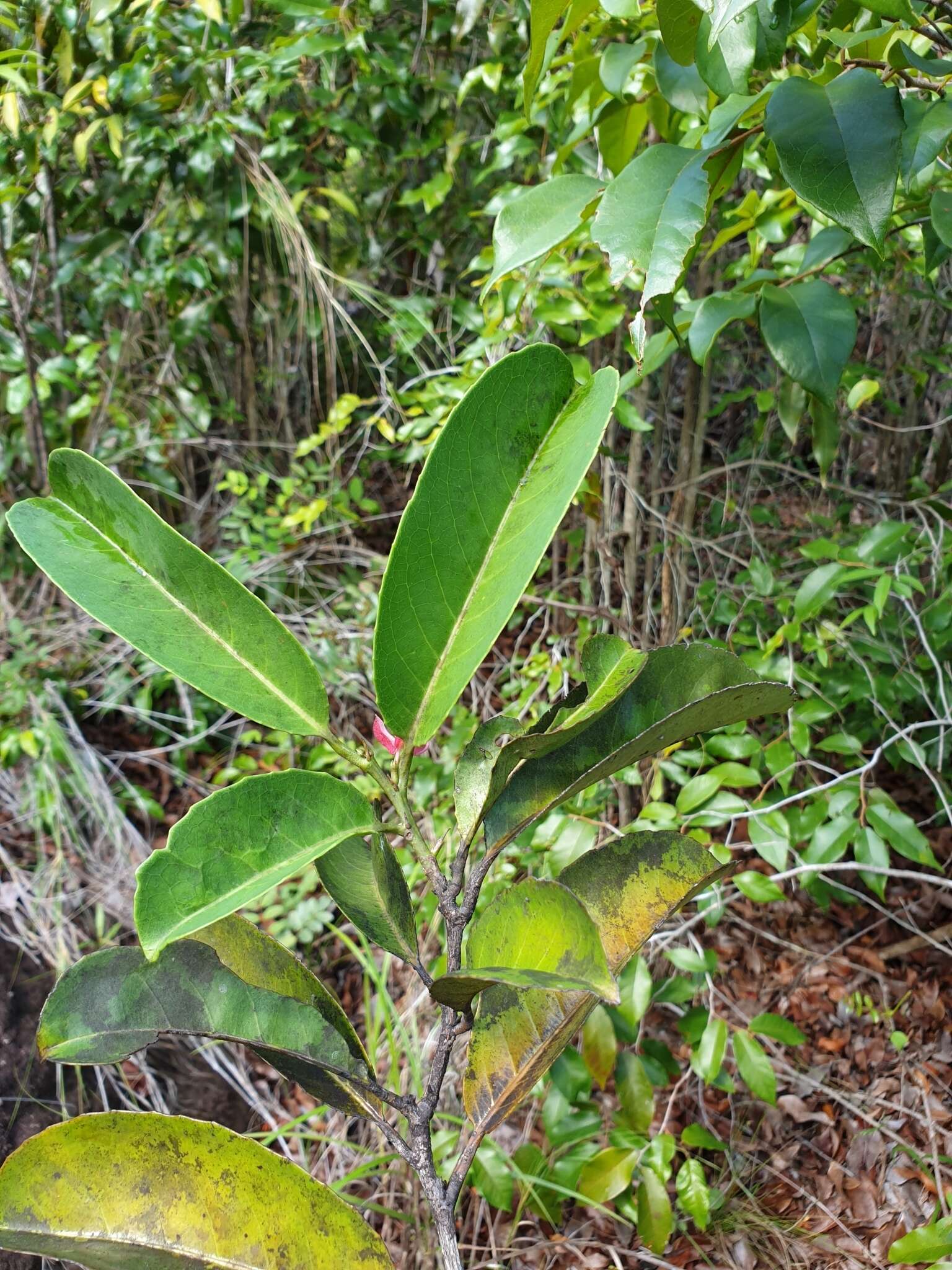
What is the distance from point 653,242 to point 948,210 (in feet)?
1.12

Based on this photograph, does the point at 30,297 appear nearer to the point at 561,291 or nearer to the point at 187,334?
the point at 187,334

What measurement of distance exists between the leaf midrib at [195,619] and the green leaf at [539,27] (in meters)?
0.48

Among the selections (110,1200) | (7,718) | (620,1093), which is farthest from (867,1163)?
(7,718)

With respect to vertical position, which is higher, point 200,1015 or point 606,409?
point 606,409

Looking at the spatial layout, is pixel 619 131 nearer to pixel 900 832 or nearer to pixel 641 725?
pixel 641 725

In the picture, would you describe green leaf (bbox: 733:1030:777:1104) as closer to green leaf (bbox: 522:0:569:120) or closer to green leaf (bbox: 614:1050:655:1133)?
green leaf (bbox: 614:1050:655:1133)

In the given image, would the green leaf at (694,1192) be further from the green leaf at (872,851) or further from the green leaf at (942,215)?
the green leaf at (942,215)

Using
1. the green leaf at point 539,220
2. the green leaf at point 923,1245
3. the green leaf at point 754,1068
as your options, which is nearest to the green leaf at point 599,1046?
the green leaf at point 754,1068

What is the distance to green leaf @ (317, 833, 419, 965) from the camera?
23.6 inches

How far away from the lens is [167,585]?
22.4 inches

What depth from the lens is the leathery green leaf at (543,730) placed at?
503mm

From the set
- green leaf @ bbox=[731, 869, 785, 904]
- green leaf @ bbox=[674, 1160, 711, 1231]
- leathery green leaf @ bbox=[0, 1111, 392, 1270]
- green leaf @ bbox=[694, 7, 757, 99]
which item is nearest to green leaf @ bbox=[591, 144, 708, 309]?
green leaf @ bbox=[694, 7, 757, 99]

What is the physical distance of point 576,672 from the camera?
5.23 feet

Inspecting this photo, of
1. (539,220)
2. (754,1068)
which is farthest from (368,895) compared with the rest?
(754,1068)
